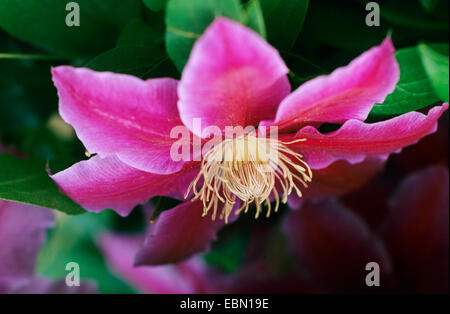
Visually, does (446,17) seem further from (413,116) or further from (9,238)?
(9,238)

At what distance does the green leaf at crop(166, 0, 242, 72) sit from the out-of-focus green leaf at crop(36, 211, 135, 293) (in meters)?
0.47

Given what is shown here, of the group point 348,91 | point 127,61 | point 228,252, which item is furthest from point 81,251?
point 348,91

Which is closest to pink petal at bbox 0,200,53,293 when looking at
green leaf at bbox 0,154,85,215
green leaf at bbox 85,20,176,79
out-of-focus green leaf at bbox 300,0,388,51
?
green leaf at bbox 0,154,85,215

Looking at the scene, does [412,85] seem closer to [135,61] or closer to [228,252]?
[135,61]

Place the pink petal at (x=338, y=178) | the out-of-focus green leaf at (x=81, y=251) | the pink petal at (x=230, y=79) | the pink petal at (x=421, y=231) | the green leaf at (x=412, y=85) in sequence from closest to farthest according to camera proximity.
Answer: the pink petal at (x=230, y=79), the green leaf at (x=412, y=85), the pink petal at (x=338, y=178), the pink petal at (x=421, y=231), the out-of-focus green leaf at (x=81, y=251)

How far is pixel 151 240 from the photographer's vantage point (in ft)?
1.65

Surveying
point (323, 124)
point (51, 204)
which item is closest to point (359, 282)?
point (323, 124)

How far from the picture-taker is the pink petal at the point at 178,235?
493 mm

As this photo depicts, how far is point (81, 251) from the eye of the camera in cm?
89

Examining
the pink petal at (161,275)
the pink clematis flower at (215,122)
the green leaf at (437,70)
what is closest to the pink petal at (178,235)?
the pink clematis flower at (215,122)

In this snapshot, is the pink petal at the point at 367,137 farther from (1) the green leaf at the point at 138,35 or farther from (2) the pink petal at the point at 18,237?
(2) the pink petal at the point at 18,237

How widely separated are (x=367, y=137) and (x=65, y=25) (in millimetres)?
273

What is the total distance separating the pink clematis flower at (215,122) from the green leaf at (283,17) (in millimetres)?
62

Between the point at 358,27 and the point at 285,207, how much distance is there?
0.26 m
